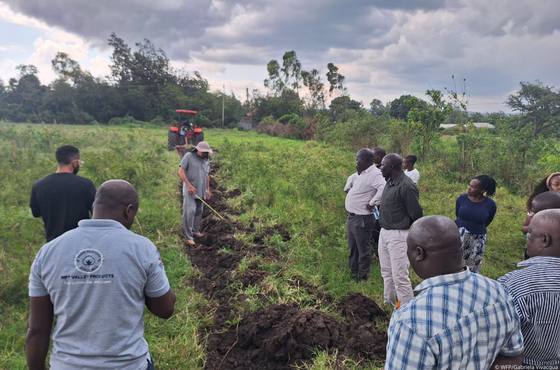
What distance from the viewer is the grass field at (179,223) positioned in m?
3.43

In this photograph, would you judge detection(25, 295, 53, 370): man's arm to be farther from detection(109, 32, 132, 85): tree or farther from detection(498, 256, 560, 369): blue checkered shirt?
detection(109, 32, 132, 85): tree

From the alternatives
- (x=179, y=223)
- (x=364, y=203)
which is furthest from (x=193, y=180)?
(x=364, y=203)

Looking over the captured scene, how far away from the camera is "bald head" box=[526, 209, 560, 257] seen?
5.43 ft

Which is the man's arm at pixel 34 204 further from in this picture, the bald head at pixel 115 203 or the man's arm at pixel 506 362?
the man's arm at pixel 506 362

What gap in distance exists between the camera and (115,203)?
1.78 meters

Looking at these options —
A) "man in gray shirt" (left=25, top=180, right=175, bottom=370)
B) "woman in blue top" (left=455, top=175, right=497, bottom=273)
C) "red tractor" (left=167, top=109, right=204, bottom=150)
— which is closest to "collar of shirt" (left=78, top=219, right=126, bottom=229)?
"man in gray shirt" (left=25, top=180, right=175, bottom=370)

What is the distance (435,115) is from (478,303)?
10.5m

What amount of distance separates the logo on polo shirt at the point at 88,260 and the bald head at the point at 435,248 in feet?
4.66

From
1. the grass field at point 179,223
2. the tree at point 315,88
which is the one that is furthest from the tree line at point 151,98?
the grass field at point 179,223

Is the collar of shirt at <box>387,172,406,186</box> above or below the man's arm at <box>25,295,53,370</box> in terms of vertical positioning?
above

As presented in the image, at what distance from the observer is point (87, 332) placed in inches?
62.8

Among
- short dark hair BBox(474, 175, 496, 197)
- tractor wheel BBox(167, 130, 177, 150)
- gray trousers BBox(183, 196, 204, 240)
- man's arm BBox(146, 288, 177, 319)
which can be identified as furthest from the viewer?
tractor wheel BBox(167, 130, 177, 150)

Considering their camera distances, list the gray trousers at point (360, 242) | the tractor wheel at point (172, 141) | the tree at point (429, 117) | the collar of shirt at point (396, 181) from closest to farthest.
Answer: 1. the collar of shirt at point (396, 181)
2. the gray trousers at point (360, 242)
3. the tree at point (429, 117)
4. the tractor wheel at point (172, 141)

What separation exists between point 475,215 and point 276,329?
8.27 ft
